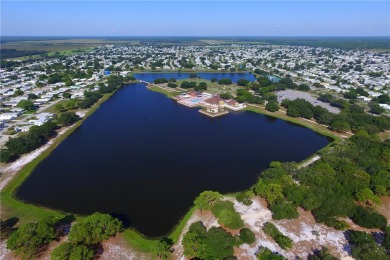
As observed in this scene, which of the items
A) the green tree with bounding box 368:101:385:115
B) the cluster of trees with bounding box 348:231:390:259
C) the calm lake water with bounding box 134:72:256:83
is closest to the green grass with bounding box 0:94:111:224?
the cluster of trees with bounding box 348:231:390:259

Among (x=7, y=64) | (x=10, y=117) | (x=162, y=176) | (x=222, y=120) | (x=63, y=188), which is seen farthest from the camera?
(x=7, y=64)

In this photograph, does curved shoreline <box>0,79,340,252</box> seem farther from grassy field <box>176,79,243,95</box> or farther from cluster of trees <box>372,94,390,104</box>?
cluster of trees <box>372,94,390,104</box>

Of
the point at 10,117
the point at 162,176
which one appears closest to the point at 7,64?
the point at 10,117

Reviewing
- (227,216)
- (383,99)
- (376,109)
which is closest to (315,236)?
(227,216)

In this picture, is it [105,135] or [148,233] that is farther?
[105,135]

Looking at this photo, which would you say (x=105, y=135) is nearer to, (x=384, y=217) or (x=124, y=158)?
(x=124, y=158)

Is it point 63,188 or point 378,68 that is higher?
point 378,68

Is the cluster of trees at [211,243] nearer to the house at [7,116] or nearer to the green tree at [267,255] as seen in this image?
the green tree at [267,255]

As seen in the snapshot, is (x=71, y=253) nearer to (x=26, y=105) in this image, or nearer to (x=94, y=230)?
(x=94, y=230)
